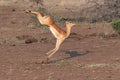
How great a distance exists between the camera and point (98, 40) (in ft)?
68.4

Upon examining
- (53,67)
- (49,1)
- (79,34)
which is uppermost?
(53,67)

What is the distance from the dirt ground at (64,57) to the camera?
40.7 ft

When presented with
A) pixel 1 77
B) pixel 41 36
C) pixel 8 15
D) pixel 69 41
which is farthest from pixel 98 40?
pixel 8 15

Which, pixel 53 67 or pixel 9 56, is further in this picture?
pixel 9 56

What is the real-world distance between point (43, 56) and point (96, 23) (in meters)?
12.6

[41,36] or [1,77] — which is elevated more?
[1,77]

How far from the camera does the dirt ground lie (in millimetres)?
12406

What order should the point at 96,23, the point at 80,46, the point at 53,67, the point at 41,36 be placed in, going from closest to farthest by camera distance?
the point at 53,67 < the point at 80,46 < the point at 41,36 < the point at 96,23

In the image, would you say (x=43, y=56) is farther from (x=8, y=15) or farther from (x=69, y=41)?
(x=8, y=15)

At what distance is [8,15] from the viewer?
1361 inches

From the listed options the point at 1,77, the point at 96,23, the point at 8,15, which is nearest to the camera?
the point at 1,77

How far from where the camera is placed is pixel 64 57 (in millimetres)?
15430

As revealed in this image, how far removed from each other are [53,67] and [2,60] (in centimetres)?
194

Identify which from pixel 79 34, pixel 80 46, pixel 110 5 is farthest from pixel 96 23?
pixel 80 46
